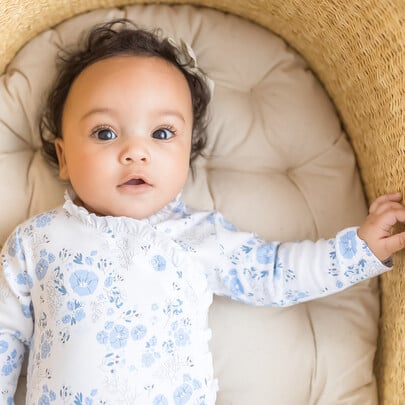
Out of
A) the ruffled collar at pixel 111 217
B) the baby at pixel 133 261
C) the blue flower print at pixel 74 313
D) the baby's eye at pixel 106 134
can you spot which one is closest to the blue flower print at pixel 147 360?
the baby at pixel 133 261

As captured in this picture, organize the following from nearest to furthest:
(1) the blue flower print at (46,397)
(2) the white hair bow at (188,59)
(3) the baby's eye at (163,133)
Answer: (1) the blue flower print at (46,397)
(3) the baby's eye at (163,133)
(2) the white hair bow at (188,59)

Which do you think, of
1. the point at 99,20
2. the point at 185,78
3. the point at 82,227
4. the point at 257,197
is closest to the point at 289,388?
the point at 257,197

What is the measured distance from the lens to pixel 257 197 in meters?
1.45

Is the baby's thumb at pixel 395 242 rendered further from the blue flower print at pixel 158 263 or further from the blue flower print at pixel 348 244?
the blue flower print at pixel 158 263

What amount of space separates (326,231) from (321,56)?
1.16 ft

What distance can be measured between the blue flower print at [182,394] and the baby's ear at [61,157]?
449 mm

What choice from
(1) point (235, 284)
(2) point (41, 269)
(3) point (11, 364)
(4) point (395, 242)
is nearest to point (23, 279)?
(2) point (41, 269)

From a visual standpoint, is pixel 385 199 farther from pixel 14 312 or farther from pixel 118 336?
pixel 14 312

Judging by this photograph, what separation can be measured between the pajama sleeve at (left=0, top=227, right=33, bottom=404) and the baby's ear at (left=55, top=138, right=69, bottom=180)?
0.53 ft

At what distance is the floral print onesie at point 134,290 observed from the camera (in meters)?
1.19

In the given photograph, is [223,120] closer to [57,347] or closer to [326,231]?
[326,231]

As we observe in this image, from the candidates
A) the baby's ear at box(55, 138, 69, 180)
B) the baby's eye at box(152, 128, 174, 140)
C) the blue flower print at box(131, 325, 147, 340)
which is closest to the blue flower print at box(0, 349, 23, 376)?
the blue flower print at box(131, 325, 147, 340)

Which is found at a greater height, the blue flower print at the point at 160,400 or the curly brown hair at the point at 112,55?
the curly brown hair at the point at 112,55

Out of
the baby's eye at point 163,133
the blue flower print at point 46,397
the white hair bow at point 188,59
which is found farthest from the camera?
the white hair bow at point 188,59
